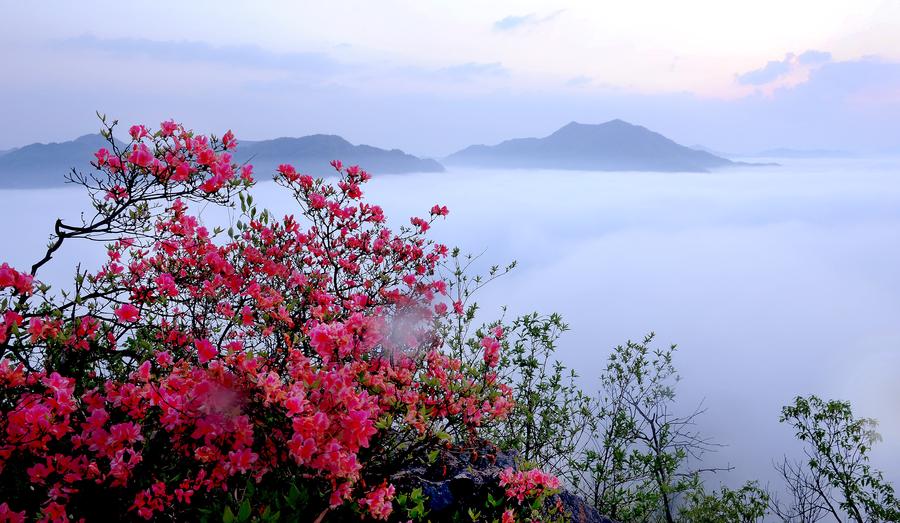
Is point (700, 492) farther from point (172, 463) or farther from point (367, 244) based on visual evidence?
point (172, 463)

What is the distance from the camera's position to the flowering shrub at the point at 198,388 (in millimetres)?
2951

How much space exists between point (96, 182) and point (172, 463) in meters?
2.55

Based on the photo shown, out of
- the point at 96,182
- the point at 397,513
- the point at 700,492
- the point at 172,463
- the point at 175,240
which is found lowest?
the point at 700,492

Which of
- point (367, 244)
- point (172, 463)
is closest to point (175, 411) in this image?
point (172, 463)

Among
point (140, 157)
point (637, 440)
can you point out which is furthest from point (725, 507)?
point (140, 157)

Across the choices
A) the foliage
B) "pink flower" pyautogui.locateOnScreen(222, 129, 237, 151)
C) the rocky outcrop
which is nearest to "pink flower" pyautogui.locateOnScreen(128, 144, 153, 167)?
"pink flower" pyautogui.locateOnScreen(222, 129, 237, 151)

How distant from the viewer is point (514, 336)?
8.42 m

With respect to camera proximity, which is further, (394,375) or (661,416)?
(661,416)

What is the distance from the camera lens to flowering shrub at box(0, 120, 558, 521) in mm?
2951

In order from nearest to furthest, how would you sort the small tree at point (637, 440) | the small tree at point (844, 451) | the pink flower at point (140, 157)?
the pink flower at point (140, 157) → the small tree at point (637, 440) → the small tree at point (844, 451)

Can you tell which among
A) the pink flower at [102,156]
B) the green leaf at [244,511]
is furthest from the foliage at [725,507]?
the pink flower at [102,156]

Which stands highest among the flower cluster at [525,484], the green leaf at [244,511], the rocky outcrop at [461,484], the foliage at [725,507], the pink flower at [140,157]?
the pink flower at [140,157]

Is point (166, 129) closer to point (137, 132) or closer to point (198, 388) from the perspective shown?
point (137, 132)

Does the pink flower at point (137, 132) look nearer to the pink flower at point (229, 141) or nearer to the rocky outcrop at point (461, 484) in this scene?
the pink flower at point (229, 141)
